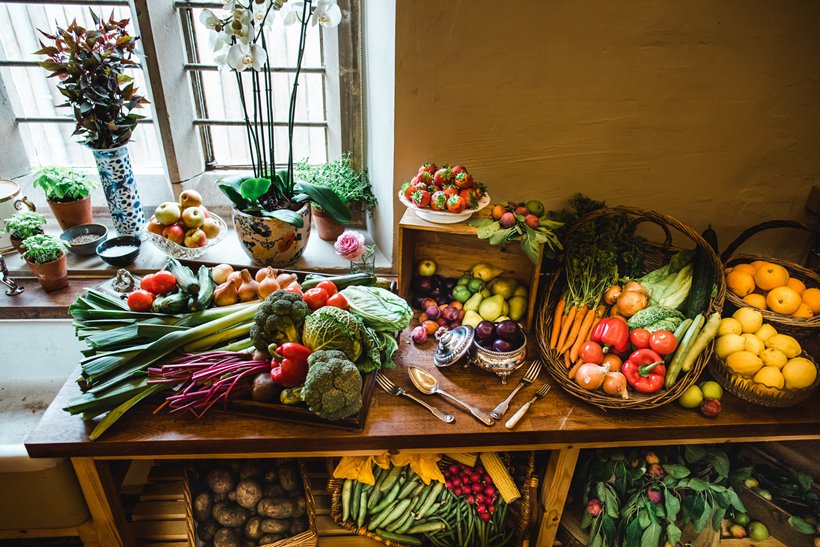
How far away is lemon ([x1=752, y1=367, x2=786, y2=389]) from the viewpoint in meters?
1.53

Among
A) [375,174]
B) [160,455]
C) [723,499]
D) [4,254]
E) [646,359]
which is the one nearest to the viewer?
[160,455]

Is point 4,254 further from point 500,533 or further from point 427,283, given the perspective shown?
point 500,533

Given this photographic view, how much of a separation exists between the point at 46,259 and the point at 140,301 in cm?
54

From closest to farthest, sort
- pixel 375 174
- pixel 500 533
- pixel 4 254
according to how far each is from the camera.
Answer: pixel 500 533 → pixel 4 254 → pixel 375 174

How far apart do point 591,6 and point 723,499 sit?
1689 mm

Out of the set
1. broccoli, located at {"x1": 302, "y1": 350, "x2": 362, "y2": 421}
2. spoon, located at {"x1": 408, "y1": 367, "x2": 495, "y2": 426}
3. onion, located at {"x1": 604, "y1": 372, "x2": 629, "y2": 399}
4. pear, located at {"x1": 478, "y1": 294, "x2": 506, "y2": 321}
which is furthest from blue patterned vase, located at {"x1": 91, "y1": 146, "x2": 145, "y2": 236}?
onion, located at {"x1": 604, "y1": 372, "x2": 629, "y2": 399}

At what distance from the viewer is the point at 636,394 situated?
157cm

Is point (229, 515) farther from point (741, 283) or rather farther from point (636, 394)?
point (741, 283)

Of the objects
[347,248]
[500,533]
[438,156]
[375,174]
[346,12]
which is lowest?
[500,533]

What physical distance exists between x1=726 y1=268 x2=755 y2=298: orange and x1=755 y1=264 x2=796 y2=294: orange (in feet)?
0.09

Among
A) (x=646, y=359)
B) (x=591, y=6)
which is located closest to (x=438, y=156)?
(x=591, y=6)

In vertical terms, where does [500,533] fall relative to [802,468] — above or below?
below

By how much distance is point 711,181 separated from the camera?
2008 millimetres

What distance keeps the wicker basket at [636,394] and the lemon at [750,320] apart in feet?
0.26
